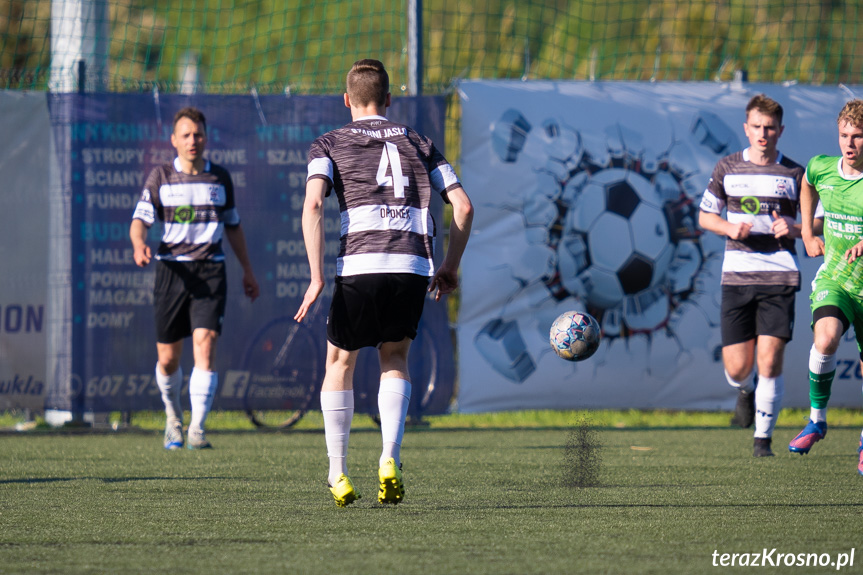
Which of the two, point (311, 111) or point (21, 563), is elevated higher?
point (311, 111)

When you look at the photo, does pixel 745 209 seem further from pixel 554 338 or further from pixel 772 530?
pixel 772 530

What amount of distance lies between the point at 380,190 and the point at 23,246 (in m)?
5.06

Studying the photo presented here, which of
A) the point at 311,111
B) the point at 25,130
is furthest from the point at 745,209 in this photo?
the point at 25,130

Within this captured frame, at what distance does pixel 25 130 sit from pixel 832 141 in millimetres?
6757

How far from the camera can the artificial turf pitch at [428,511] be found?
3.47 m

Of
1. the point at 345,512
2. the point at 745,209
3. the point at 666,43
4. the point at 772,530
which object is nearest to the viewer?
the point at 772,530

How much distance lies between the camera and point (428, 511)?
4512mm

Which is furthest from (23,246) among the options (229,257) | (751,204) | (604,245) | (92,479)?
(751,204)

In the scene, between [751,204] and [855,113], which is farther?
[751,204]

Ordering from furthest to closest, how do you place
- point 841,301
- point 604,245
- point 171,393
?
point 604,245 → point 171,393 → point 841,301

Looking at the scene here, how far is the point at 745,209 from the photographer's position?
693 centimetres

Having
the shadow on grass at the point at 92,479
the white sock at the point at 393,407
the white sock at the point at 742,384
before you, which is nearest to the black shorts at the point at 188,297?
the shadow on grass at the point at 92,479

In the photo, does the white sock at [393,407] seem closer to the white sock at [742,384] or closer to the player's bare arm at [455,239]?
the player's bare arm at [455,239]

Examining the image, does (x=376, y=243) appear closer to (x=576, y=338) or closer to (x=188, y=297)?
(x=576, y=338)
